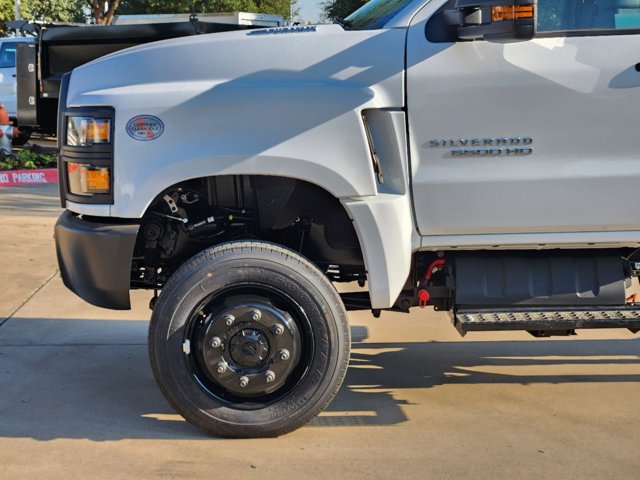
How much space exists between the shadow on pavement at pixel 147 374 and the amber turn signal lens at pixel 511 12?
6.47 feet

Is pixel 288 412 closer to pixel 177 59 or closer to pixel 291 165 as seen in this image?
pixel 291 165

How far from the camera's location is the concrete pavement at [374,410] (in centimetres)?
387

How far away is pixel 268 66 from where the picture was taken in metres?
3.98

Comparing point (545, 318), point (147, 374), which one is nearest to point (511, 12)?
point (545, 318)

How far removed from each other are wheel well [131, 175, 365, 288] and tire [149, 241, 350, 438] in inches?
10.3

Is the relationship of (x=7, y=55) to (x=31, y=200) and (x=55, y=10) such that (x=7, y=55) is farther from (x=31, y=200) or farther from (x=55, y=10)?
(x=55, y=10)

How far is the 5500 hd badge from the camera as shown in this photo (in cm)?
398

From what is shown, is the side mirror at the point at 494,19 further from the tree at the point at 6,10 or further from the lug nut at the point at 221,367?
the tree at the point at 6,10

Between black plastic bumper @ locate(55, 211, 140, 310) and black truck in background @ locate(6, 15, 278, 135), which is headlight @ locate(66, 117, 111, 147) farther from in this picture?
black truck in background @ locate(6, 15, 278, 135)

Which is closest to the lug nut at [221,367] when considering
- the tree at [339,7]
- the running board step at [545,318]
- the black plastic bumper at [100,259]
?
the black plastic bumper at [100,259]

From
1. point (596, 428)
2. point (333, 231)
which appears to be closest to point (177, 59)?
point (333, 231)

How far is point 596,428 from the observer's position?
170 inches

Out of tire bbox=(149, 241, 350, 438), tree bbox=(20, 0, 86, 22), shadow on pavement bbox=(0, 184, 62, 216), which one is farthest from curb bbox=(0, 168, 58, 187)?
tree bbox=(20, 0, 86, 22)

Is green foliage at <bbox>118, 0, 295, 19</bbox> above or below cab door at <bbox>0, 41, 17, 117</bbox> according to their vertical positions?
above
